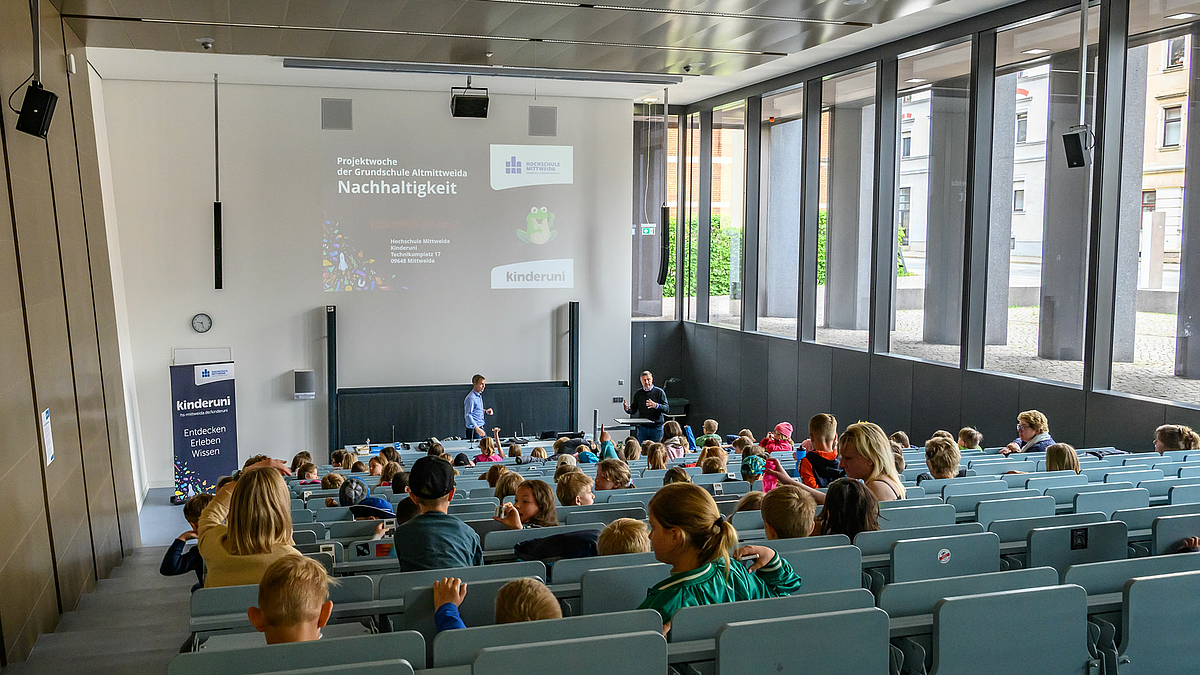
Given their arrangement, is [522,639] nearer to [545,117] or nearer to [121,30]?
[121,30]

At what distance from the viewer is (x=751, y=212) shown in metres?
14.9

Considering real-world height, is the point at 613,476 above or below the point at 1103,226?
below

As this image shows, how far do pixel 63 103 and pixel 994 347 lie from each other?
9536 mm

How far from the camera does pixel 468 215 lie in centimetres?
1416

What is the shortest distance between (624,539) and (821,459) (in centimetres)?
225

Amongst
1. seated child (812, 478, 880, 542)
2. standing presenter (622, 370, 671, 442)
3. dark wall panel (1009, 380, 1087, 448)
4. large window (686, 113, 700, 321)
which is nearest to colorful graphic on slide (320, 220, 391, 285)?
standing presenter (622, 370, 671, 442)

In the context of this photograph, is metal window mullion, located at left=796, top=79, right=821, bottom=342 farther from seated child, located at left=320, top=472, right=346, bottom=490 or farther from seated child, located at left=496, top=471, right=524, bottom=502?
seated child, located at left=496, top=471, right=524, bottom=502

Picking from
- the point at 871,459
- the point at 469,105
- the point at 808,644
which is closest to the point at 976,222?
the point at 469,105

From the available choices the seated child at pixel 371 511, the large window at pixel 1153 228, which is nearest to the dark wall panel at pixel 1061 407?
the large window at pixel 1153 228

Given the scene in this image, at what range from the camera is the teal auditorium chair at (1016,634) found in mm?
2613

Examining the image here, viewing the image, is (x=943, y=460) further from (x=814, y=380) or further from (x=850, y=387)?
(x=814, y=380)

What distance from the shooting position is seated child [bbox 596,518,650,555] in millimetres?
3475

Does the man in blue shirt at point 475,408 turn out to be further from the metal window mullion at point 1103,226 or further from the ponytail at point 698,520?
the ponytail at point 698,520

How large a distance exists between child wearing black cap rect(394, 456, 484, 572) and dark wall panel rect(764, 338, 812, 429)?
10.3m
